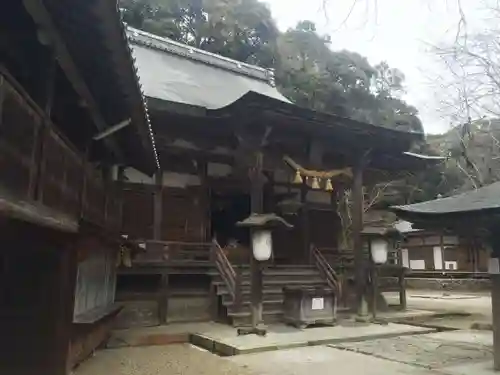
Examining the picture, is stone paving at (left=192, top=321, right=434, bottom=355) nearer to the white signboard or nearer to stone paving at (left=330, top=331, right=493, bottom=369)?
stone paving at (left=330, top=331, right=493, bottom=369)

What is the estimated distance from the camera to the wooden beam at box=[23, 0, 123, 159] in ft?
11.4

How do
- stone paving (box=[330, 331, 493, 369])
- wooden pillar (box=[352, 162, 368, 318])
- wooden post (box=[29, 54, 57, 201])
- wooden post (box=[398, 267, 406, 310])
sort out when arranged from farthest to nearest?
wooden post (box=[398, 267, 406, 310])
wooden pillar (box=[352, 162, 368, 318])
stone paving (box=[330, 331, 493, 369])
wooden post (box=[29, 54, 57, 201])

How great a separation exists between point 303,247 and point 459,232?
701 centimetres

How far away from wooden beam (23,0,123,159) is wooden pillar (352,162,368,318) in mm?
6778

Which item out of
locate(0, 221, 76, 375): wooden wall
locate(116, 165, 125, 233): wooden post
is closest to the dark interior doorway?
locate(116, 165, 125, 233): wooden post

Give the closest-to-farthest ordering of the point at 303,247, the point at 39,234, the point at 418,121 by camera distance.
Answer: the point at 39,234 → the point at 303,247 → the point at 418,121

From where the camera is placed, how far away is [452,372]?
6.09 metres

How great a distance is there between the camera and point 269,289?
1105 centimetres

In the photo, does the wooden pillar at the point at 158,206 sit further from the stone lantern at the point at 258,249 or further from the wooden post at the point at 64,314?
the wooden post at the point at 64,314

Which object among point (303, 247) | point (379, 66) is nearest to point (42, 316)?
point (303, 247)

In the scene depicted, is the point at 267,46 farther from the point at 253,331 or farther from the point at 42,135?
the point at 42,135

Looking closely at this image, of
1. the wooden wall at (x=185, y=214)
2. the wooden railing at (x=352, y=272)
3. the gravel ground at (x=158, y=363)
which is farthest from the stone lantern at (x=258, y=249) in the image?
the wooden railing at (x=352, y=272)

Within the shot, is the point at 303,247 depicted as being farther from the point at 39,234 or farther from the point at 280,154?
the point at 39,234

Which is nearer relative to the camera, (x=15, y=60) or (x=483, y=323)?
(x=15, y=60)
